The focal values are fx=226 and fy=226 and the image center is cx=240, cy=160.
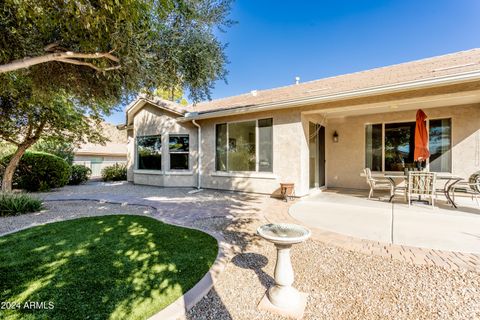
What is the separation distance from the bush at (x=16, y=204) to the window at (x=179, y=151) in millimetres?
5850

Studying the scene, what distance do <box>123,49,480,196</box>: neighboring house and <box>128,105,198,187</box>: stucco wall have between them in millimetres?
54

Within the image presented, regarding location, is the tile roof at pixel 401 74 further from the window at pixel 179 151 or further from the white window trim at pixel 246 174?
the window at pixel 179 151

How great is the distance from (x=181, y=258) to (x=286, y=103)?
21.1ft

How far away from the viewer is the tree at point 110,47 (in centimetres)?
447

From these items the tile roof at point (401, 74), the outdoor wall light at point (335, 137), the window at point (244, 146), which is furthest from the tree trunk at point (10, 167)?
the outdoor wall light at point (335, 137)

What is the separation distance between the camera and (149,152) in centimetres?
1306

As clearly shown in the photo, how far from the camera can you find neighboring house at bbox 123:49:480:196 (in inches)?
288

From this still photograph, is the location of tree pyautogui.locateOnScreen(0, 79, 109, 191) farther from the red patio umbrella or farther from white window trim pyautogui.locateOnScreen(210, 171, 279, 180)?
the red patio umbrella

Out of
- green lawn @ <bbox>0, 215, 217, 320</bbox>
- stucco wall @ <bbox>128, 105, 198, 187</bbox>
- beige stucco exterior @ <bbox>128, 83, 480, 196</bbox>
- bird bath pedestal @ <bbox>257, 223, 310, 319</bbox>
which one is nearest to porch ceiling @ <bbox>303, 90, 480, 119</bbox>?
beige stucco exterior @ <bbox>128, 83, 480, 196</bbox>

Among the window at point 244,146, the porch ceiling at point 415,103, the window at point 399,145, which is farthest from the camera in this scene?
the window at point 399,145

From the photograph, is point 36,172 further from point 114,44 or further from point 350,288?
point 350,288

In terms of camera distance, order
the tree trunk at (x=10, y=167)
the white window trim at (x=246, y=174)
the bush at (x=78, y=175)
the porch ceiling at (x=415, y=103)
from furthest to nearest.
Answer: the bush at (x=78, y=175), the tree trunk at (x=10, y=167), the white window trim at (x=246, y=174), the porch ceiling at (x=415, y=103)

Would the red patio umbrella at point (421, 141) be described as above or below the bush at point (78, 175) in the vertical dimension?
above

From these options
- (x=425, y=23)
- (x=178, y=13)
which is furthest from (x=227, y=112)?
(x=425, y=23)
